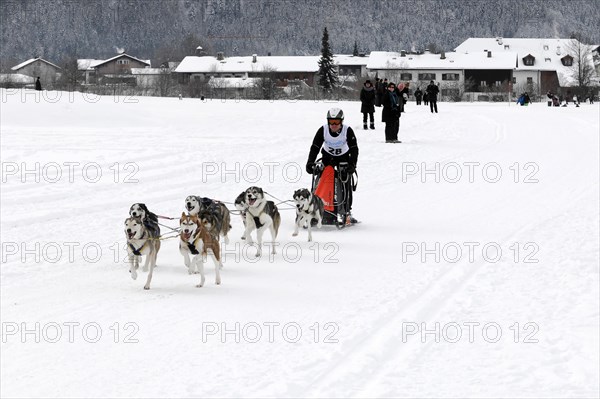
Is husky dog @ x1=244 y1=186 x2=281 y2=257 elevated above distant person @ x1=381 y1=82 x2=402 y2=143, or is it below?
below

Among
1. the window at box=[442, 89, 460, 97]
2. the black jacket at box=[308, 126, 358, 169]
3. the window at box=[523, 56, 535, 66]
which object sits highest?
the window at box=[523, 56, 535, 66]

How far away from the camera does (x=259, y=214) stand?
922 cm

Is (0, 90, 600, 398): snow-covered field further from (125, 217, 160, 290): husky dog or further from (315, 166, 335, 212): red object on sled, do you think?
(315, 166, 335, 212): red object on sled

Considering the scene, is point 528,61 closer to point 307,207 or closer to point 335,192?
point 335,192

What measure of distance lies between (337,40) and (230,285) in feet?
581

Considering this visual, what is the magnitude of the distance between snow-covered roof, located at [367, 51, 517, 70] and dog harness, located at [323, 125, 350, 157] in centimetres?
9720

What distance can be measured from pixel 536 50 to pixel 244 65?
4286 centimetres

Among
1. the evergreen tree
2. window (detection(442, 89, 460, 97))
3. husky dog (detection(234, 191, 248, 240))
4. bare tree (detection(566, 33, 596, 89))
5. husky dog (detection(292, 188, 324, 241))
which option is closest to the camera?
husky dog (detection(234, 191, 248, 240))

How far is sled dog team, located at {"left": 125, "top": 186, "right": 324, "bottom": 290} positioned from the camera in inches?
301

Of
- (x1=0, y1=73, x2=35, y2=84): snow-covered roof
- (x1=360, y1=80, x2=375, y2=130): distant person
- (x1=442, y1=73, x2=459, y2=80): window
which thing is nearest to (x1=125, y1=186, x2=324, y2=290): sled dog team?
(x1=360, y1=80, x2=375, y2=130): distant person

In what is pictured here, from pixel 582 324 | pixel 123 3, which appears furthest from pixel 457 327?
pixel 123 3

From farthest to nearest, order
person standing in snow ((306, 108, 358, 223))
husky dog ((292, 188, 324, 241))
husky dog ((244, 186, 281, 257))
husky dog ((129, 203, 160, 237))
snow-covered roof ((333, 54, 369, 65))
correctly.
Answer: snow-covered roof ((333, 54, 369, 65)) < person standing in snow ((306, 108, 358, 223)) < husky dog ((292, 188, 324, 241)) < husky dog ((244, 186, 281, 257)) < husky dog ((129, 203, 160, 237))

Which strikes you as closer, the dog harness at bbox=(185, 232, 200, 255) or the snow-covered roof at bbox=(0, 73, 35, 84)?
the dog harness at bbox=(185, 232, 200, 255)

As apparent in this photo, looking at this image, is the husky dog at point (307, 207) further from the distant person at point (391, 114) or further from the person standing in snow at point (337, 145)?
the distant person at point (391, 114)
